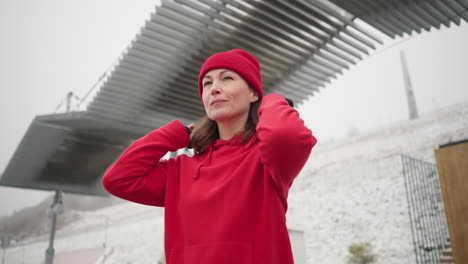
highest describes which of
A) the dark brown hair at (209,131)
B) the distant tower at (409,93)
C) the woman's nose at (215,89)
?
the distant tower at (409,93)

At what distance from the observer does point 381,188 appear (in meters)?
10.1

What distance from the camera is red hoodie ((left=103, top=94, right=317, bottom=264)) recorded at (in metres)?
0.90

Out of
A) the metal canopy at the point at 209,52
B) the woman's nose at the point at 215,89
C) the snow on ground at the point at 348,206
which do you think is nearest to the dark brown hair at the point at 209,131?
the woman's nose at the point at 215,89

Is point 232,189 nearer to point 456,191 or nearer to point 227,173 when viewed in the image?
point 227,173

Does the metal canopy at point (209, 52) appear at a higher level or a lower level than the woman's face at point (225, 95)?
higher

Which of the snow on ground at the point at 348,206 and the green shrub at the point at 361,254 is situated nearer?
the green shrub at the point at 361,254

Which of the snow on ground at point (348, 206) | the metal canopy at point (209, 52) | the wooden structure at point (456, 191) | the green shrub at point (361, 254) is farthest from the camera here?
the snow on ground at point (348, 206)

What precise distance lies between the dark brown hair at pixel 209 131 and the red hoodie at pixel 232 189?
55 millimetres

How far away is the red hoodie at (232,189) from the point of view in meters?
0.90

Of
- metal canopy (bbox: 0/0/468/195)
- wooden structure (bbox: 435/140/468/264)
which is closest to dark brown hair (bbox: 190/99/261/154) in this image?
metal canopy (bbox: 0/0/468/195)

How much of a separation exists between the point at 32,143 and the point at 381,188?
8.92 meters

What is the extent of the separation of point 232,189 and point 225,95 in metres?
0.33

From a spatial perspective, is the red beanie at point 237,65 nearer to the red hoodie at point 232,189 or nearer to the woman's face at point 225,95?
the woman's face at point 225,95

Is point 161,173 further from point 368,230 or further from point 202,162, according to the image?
point 368,230
